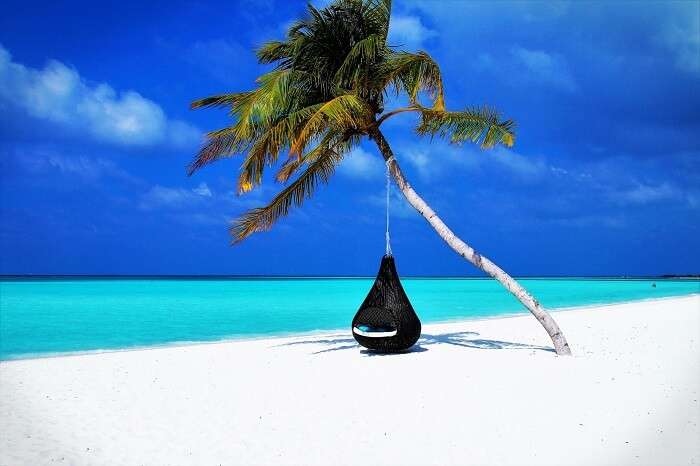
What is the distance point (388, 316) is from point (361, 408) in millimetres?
2728

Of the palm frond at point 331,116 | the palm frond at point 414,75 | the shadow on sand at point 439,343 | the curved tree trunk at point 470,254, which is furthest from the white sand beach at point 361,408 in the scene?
the palm frond at point 414,75

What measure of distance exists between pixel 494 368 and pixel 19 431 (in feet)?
15.9

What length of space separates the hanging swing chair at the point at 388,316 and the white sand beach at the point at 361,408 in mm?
265

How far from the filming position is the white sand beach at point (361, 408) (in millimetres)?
3982

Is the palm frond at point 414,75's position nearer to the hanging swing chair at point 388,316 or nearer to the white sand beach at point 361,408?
the hanging swing chair at point 388,316

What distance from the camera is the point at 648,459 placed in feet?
12.5

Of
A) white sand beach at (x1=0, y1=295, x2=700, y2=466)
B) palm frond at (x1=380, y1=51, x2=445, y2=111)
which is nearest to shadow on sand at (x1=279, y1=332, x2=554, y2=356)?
white sand beach at (x1=0, y1=295, x2=700, y2=466)

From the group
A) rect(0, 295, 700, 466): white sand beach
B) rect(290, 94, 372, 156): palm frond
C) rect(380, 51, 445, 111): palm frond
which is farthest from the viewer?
rect(380, 51, 445, 111): palm frond

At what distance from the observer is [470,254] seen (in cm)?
775

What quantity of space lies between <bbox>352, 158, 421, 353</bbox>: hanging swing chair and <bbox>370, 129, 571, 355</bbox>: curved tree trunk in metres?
0.82

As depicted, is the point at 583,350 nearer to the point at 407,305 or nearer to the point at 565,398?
the point at 407,305

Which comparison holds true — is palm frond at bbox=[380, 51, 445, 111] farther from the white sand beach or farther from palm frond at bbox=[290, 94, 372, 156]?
the white sand beach

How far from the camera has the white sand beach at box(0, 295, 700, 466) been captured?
398 centimetres

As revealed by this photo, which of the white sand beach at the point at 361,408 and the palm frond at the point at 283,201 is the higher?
the palm frond at the point at 283,201
